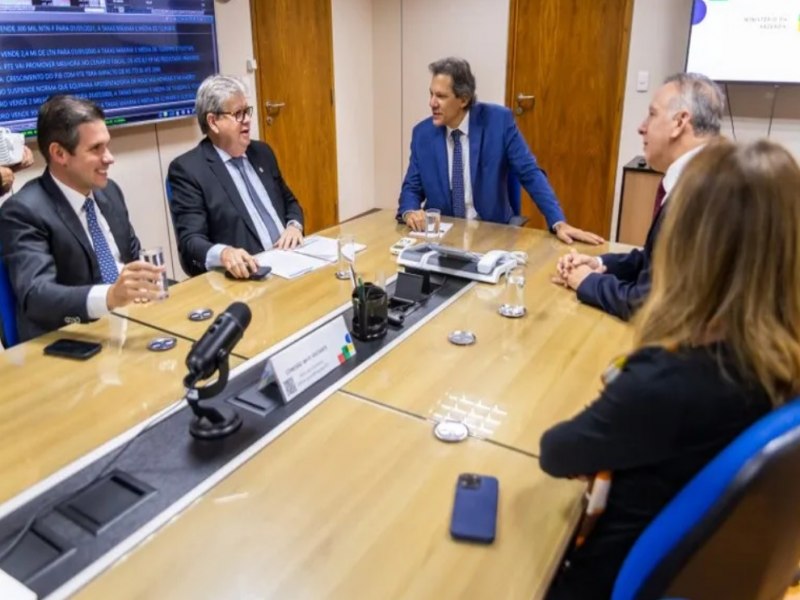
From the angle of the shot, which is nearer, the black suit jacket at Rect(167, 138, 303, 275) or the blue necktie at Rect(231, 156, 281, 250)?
the black suit jacket at Rect(167, 138, 303, 275)

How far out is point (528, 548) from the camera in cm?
100

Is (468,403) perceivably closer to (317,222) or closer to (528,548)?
(528,548)

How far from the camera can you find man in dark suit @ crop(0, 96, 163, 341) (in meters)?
1.75

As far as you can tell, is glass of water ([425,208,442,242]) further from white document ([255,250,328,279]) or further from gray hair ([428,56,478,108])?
gray hair ([428,56,478,108])

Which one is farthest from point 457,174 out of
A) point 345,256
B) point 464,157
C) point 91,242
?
point 91,242

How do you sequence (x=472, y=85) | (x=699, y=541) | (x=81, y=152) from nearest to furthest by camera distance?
1. (x=699, y=541)
2. (x=81, y=152)
3. (x=472, y=85)

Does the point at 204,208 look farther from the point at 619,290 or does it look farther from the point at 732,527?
the point at 732,527

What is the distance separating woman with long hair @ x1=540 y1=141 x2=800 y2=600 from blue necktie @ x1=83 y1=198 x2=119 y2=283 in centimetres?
164

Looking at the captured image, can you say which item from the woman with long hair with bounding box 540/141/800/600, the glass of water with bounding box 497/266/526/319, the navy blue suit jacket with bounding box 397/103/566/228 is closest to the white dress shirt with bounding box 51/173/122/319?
the glass of water with bounding box 497/266/526/319

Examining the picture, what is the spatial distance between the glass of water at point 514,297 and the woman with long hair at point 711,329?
86 centimetres

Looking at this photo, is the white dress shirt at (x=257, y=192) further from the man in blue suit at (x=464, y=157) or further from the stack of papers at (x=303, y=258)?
the man in blue suit at (x=464, y=157)

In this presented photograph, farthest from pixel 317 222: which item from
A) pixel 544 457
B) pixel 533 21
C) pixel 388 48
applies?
pixel 544 457

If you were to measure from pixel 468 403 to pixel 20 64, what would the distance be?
275 centimetres

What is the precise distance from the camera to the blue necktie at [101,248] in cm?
205
